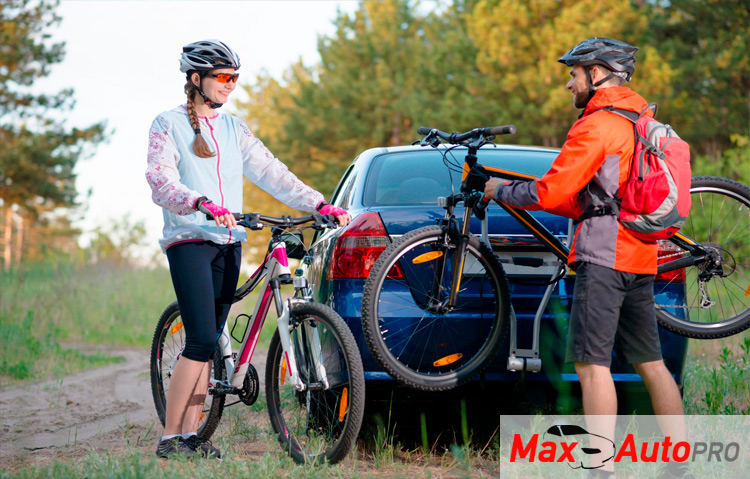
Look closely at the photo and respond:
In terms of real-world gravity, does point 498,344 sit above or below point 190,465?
above

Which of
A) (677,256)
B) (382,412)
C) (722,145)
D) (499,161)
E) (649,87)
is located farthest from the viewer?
(722,145)

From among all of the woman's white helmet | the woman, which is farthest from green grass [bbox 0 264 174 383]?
the woman's white helmet

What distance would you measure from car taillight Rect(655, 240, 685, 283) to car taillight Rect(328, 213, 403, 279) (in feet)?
4.80

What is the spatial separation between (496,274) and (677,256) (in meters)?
1.04

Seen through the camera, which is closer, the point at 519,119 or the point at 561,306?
the point at 561,306

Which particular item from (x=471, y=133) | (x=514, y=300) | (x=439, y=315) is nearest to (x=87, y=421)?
(x=439, y=315)

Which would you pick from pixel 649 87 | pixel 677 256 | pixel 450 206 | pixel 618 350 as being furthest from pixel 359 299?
pixel 649 87

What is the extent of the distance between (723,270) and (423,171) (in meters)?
1.78

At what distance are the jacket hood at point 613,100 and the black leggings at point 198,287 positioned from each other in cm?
206

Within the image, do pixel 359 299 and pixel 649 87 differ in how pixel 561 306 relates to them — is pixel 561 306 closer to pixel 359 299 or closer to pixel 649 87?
pixel 359 299

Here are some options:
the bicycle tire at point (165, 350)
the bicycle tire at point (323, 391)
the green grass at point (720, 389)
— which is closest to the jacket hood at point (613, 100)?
the bicycle tire at point (323, 391)

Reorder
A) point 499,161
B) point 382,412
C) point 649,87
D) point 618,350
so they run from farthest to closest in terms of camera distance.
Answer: point 649,87
point 382,412
point 499,161
point 618,350

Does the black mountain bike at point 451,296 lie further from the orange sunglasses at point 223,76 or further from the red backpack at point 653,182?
the orange sunglasses at point 223,76

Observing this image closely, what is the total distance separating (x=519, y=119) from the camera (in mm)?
27656
